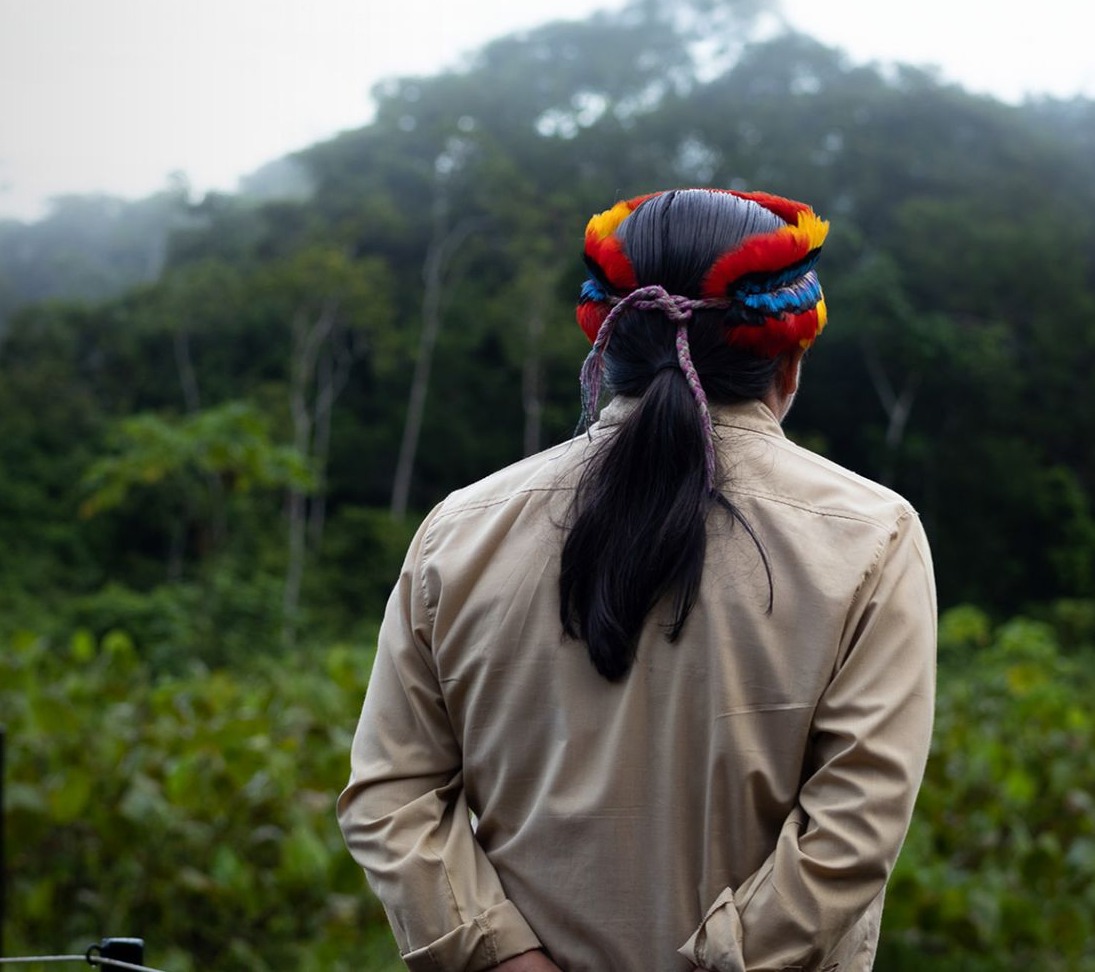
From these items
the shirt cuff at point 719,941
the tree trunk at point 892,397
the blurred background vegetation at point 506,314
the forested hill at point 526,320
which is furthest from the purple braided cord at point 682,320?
the tree trunk at point 892,397

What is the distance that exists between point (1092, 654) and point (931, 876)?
38.7 ft

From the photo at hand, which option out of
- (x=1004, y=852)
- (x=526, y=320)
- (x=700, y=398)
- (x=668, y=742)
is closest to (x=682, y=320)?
(x=700, y=398)

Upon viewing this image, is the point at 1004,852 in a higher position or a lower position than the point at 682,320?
lower

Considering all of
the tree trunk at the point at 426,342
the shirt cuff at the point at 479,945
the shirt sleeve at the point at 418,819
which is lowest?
the tree trunk at the point at 426,342

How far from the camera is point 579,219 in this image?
782 inches

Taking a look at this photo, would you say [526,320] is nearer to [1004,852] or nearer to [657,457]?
[1004,852]

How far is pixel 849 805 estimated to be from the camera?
0.99 metres

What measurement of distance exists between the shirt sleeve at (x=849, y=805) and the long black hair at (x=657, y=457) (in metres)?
0.12

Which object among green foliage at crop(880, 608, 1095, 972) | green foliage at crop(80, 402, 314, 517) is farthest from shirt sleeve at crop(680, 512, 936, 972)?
green foliage at crop(80, 402, 314, 517)

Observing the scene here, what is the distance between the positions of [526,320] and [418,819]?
18284mm

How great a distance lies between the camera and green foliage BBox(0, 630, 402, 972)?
2943mm

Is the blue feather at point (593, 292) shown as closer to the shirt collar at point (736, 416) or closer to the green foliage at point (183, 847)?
the shirt collar at point (736, 416)

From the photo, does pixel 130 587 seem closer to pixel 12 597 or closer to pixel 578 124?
pixel 12 597

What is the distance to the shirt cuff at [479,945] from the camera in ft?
3.51
